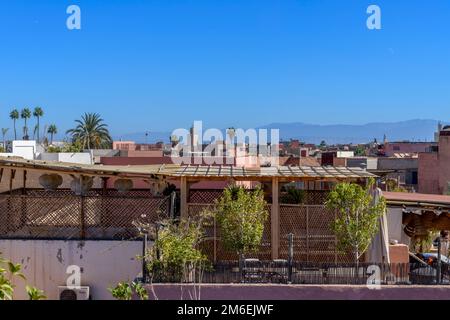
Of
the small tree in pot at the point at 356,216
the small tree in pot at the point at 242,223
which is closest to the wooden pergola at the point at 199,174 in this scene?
the small tree in pot at the point at 242,223

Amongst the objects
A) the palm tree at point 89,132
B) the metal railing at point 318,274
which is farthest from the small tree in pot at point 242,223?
the palm tree at point 89,132

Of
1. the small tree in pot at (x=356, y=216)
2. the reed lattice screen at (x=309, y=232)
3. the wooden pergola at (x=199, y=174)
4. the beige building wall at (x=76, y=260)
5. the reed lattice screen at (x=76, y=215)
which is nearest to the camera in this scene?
the small tree in pot at (x=356, y=216)

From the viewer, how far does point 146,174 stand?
499 inches

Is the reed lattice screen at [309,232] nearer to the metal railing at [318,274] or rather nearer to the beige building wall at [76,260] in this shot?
the metal railing at [318,274]

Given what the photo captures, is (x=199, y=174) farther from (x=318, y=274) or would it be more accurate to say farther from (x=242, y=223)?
(x=318, y=274)

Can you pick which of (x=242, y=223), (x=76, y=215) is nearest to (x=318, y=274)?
(x=242, y=223)

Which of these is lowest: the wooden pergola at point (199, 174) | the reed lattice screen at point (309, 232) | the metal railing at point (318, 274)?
the metal railing at point (318, 274)

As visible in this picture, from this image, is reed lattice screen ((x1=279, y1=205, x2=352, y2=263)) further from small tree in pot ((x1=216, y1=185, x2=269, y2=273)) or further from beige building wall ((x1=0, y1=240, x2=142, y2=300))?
beige building wall ((x1=0, y1=240, x2=142, y2=300))

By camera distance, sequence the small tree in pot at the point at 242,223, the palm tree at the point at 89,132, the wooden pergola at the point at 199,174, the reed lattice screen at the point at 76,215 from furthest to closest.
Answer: the palm tree at the point at 89,132 → the wooden pergola at the point at 199,174 → the reed lattice screen at the point at 76,215 → the small tree in pot at the point at 242,223

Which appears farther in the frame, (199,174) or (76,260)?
(199,174)

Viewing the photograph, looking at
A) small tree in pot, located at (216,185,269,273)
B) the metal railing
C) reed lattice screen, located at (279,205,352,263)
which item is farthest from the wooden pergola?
the metal railing

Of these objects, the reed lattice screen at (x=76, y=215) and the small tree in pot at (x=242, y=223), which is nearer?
the small tree in pot at (x=242, y=223)

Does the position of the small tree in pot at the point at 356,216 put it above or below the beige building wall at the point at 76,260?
above

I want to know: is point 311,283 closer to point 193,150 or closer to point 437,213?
point 437,213
